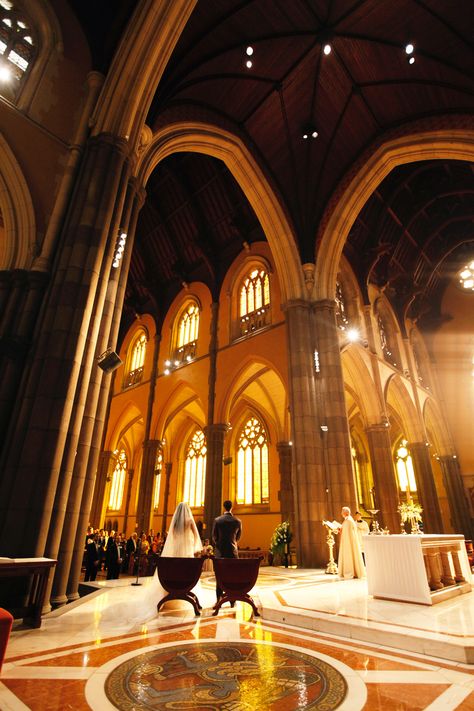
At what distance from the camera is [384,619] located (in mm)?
3635

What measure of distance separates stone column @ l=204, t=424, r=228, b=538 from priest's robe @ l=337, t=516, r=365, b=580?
619 centimetres

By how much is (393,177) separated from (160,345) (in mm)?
12947

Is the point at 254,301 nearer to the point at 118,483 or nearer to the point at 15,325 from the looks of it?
the point at 15,325

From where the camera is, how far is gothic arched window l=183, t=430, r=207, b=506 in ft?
64.1

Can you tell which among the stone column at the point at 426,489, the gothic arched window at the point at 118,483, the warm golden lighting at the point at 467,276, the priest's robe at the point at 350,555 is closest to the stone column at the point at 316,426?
the priest's robe at the point at 350,555

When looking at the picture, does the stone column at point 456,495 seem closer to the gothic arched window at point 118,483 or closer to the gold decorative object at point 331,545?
the gold decorative object at point 331,545

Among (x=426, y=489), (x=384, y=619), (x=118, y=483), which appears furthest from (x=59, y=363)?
(x=118, y=483)

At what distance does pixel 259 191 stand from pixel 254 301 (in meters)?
4.36

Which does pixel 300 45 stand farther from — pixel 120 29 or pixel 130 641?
pixel 130 641

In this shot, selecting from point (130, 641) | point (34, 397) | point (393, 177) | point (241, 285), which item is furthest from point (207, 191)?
point (130, 641)

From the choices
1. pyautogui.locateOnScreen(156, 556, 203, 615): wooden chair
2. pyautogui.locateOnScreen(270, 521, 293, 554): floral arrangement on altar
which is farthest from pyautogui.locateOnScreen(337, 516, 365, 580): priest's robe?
pyautogui.locateOnScreen(156, 556, 203, 615): wooden chair

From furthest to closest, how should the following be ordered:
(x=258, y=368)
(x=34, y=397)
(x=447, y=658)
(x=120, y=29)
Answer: (x=258, y=368), (x=120, y=29), (x=34, y=397), (x=447, y=658)

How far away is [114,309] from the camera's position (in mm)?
6566

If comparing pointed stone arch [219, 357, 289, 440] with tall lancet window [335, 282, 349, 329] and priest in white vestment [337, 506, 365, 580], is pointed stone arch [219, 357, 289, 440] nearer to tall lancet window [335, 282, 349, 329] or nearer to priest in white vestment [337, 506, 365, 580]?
tall lancet window [335, 282, 349, 329]
